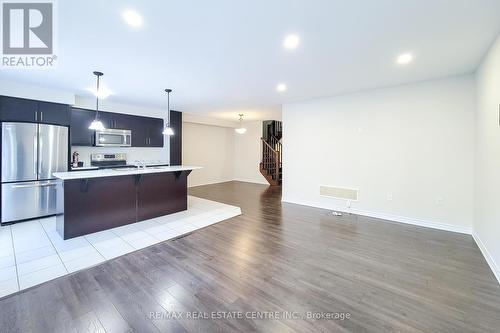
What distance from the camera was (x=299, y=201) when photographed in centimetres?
588

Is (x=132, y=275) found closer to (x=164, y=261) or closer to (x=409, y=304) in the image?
(x=164, y=261)

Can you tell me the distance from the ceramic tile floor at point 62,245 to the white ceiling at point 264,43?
8.73 ft

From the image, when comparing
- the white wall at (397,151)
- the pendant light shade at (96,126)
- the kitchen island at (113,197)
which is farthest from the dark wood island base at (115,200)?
the white wall at (397,151)

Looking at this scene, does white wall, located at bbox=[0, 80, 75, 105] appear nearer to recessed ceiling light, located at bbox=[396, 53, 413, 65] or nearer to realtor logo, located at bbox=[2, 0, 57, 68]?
realtor logo, located at bbox=[2, 0, 57, 68]

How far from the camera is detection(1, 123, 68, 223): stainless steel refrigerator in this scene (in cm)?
408

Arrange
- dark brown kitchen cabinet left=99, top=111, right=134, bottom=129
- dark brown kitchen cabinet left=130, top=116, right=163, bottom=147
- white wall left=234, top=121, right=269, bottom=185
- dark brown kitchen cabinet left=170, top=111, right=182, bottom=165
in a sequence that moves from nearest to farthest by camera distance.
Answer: dark brown kitchen cabinet left=99, top=111, right=134, bottom=129, dark brown kitchen cabinet left=130, top=116, right=163, bottom=147, dark brown kitchen cabinet left=170, top=111, right=182, bottom=165, white wall left=234, top=121, right=269, bottom=185

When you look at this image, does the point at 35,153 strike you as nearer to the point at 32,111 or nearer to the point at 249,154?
the point at 32,111

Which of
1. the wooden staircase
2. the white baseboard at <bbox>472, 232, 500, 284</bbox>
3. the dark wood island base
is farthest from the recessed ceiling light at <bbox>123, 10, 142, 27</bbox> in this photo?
the wooden staircase

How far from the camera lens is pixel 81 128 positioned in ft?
17.2

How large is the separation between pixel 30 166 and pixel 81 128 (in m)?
1.31

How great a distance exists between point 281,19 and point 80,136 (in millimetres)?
5290

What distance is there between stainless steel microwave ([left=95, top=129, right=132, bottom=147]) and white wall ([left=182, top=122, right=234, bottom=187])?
2.28 metres

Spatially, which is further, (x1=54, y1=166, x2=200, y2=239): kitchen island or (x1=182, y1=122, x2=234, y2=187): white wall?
(x1=182, y1=122, x2=234, y2=187): white wall

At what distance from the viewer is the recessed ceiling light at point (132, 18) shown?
6.92 ft
